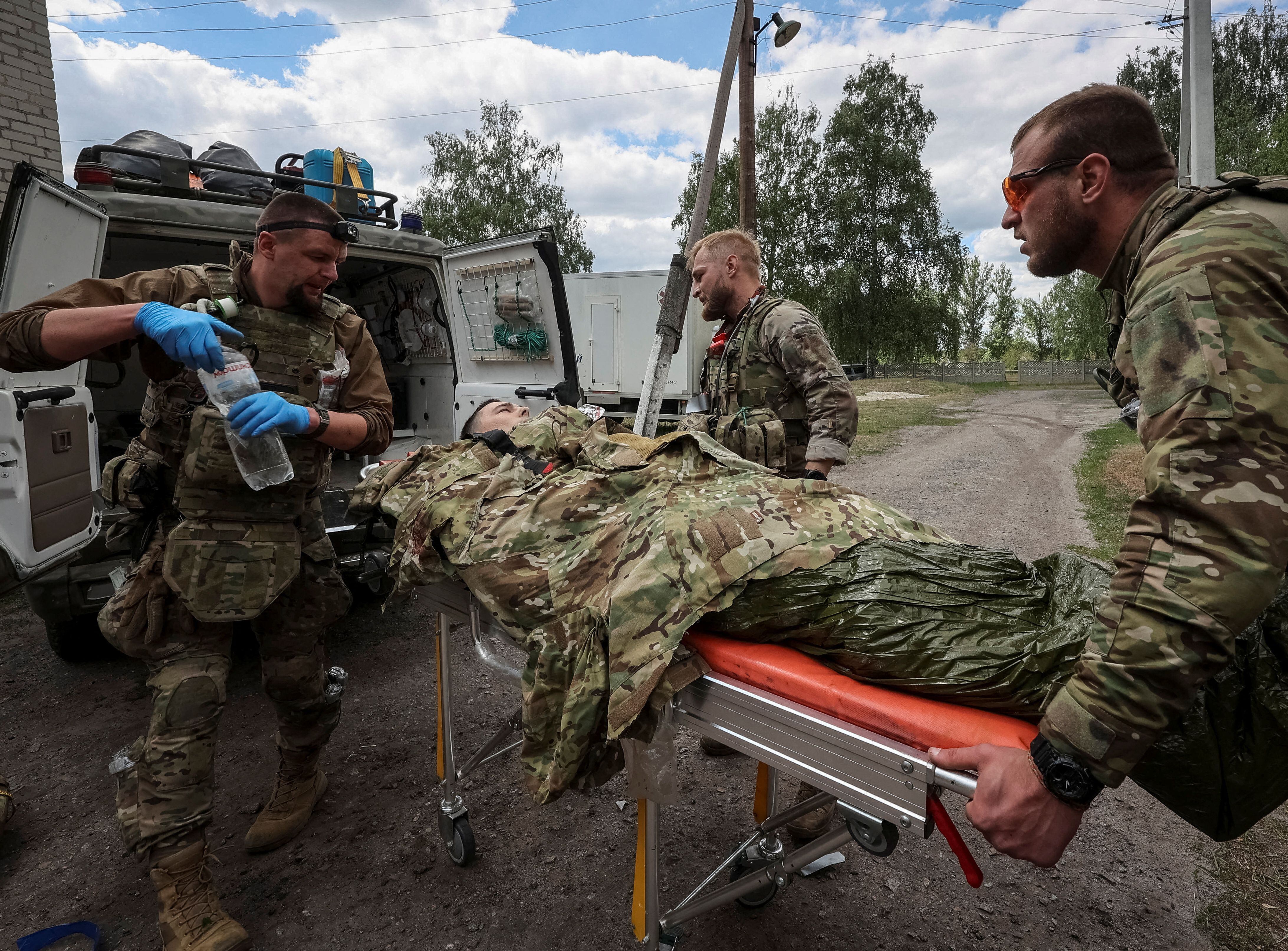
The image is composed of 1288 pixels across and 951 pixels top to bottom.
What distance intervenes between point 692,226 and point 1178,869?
5.91m

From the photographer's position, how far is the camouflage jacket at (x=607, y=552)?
1.48 m

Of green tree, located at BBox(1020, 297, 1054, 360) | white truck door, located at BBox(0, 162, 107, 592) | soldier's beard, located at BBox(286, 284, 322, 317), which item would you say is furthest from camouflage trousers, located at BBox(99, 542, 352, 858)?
green tree, located at BBox(1020, 297, 1054, 360)

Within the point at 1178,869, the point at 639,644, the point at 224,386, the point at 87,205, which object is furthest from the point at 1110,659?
the point at 87,205

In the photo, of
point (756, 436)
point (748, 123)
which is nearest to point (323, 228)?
point (756, 436)

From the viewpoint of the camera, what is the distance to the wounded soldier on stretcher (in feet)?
3.45

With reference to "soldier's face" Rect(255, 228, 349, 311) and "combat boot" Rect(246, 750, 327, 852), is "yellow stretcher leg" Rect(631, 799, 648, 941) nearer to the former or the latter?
"combat boot" Rect(246, 750, 327, 852)

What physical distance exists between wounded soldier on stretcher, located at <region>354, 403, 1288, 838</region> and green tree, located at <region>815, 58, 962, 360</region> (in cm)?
2888

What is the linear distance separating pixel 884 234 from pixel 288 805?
101ft

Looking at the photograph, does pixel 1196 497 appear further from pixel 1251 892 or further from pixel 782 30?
pixel 782 30

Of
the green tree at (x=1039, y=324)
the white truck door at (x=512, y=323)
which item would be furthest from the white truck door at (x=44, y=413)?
the green tree at (x=1039, y=324)

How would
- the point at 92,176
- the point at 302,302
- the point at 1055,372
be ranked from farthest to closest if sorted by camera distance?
the point at 1055,372 → the point at 92,176 → the point at 302,302

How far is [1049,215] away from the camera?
4.25ft

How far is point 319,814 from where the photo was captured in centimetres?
262

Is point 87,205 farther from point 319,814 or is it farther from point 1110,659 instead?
point 1110,659
